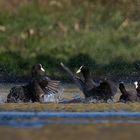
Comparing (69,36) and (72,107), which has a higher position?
(69,36)

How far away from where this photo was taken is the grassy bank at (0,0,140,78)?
1532 centimetres

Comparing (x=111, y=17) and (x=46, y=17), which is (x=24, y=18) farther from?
(x=111, y=17)

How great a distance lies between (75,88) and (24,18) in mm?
4281

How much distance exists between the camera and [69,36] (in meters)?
16.4

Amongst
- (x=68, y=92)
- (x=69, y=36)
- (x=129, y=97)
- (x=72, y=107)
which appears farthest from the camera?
(x=69, y=36)

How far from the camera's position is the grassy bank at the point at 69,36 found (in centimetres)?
1532
